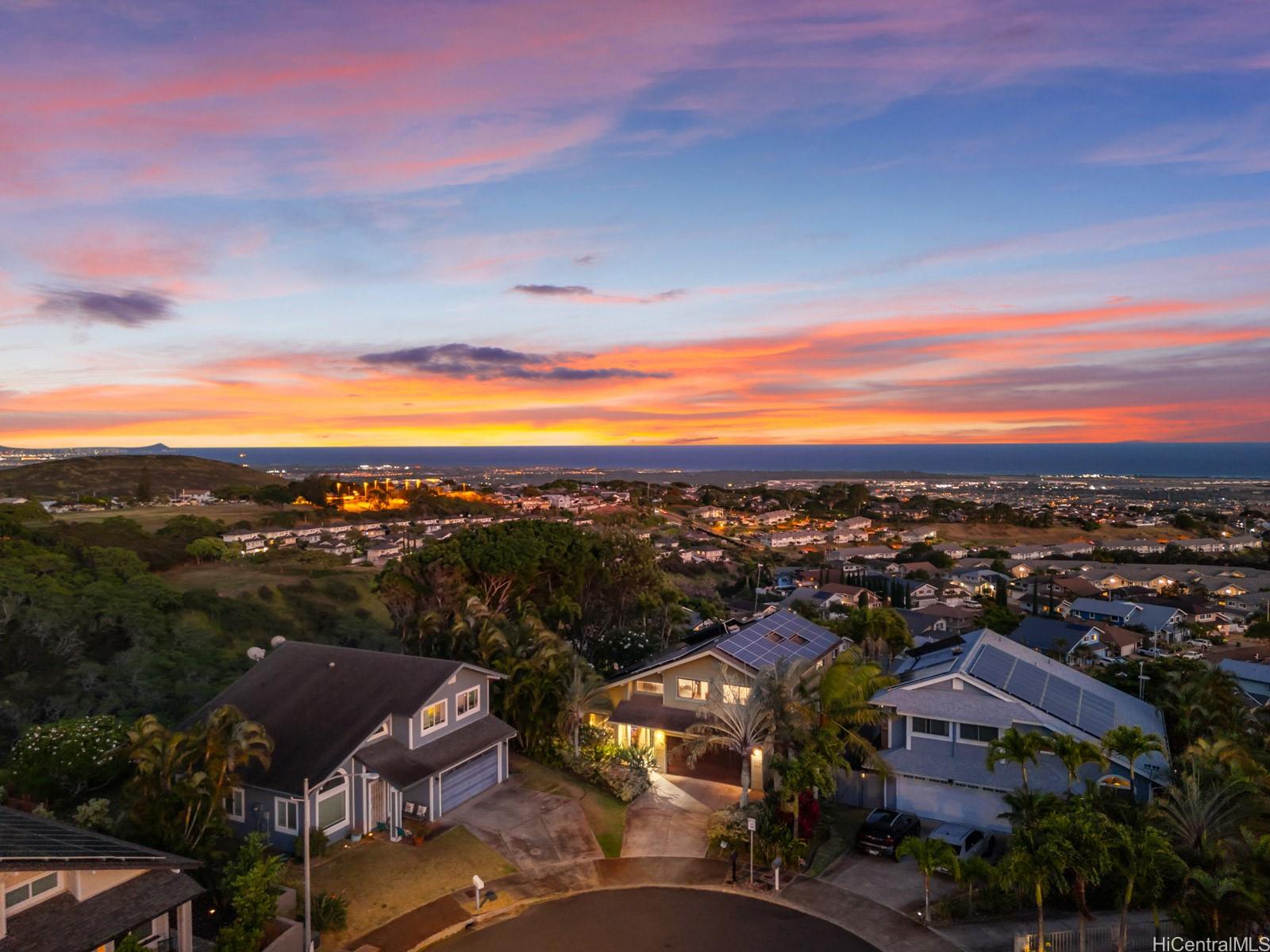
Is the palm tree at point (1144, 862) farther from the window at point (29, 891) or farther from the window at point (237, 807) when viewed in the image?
the window at point (237, 807)

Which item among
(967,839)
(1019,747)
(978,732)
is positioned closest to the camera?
(1019,747)

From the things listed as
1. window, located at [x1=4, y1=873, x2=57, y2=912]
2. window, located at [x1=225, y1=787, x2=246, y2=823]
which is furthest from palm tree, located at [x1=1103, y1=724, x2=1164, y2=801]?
window, located at [x1=225, y1=787, x2=246, y2=823]

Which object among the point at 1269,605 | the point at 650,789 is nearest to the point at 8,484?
the point at 650,789

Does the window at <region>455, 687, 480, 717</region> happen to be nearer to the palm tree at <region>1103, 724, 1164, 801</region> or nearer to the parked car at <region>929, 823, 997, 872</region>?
the parked car at <region>929, 823, 997, 872</region>

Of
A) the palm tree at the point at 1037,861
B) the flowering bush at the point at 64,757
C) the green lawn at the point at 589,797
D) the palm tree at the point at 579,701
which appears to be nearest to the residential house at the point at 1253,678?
the palm tree at the point at 1037,861

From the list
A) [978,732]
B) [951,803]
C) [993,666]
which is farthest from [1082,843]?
[993,666]

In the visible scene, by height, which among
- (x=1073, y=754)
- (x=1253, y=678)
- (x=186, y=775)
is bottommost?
(x=1253, y=678)

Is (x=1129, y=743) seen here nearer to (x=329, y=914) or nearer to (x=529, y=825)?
(x=529, y=825)
